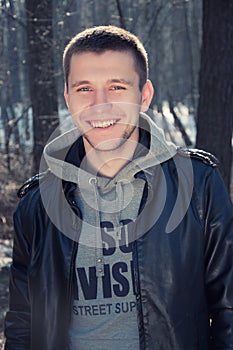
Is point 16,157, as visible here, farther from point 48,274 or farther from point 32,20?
point 48,274

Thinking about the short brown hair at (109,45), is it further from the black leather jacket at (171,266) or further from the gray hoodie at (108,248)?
the black leather jacket at (171,266)

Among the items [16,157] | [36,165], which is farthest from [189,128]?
[36,165]

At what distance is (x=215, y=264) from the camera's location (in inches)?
81.1

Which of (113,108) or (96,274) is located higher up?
(113,108)

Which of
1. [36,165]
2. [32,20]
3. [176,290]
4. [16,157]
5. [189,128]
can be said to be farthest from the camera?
[189,128]

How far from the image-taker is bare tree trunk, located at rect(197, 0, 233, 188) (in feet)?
17.2

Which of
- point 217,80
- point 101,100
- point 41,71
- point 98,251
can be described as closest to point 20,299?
point 98,251

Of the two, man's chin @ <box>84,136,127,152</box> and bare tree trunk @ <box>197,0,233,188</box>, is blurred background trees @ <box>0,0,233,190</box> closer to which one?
bare tree trunk @ <box>197,0,233,188</box>

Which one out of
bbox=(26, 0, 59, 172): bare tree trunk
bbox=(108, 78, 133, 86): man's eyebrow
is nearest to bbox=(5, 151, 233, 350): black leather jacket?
bbox=(108, 78, 133, 86): man's eyebrow

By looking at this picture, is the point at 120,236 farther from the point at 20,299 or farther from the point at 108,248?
the point at 20,299

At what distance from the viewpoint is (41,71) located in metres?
8.16

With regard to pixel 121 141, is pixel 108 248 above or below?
below

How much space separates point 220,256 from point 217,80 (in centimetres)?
353

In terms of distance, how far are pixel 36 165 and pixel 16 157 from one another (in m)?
2.25
